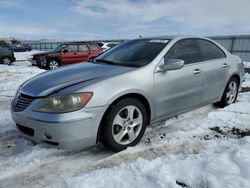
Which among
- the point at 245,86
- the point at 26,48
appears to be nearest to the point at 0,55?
the point at 245,86

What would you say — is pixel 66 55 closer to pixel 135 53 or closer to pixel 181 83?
pixel 135 53

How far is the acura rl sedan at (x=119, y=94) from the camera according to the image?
2934mm

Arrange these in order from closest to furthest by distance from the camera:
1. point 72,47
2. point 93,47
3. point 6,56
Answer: point 72,47 → point 93,47 → point 6,56

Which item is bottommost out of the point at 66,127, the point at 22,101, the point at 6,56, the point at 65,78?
the point at 6,56

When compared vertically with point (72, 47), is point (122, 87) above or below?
below

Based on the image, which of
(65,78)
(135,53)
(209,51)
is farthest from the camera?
(209,51)

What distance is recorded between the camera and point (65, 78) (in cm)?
340

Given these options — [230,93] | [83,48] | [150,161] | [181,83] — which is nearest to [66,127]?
[150,161]

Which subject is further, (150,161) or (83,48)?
(83,48)

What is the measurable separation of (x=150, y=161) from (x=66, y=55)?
38.0 feet

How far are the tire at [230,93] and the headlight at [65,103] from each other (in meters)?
3.21

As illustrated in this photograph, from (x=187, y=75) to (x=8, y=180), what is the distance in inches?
111

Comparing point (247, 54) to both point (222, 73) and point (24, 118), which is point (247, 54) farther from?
point (24, 118)

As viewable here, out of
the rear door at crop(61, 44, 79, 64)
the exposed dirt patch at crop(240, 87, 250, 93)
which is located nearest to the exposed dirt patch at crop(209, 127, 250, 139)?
the exposed dirt patch at crop(240, 87, 250, 93)
